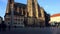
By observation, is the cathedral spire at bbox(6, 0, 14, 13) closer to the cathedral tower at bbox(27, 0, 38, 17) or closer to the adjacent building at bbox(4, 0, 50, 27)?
the adjacent building at bbox(4, 0, 50, 27)

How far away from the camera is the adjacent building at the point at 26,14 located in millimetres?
15508

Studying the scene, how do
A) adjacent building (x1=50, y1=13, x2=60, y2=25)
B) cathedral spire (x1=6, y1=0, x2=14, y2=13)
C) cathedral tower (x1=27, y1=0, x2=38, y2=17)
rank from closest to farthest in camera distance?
cathedral spire (x1=6, y1=0, x2=14, y2=13) → adjacent building (x1=50, y1=13, x2=60, y2=25) → cathedral tower (x1=27, y1=0, x2=38, y2=17)

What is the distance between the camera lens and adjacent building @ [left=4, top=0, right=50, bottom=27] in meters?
15.5

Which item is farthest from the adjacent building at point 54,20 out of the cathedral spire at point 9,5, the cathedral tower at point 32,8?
A: the cathedral spire at point 9,5

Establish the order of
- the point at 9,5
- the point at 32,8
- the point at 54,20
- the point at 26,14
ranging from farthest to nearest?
the point at 54,20
the point at 32,8
the point at 26,14
the point at 9,5

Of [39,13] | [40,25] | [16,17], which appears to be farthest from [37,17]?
[16,17]

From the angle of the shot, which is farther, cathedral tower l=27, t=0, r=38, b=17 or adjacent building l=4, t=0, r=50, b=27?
cathedral tower l=27, t=0, r=38, b=17

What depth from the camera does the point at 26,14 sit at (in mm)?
17562

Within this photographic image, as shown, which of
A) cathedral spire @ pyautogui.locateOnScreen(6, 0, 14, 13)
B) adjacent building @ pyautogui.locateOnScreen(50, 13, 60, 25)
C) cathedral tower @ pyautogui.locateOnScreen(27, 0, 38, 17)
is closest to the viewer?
cathedral spire @ pyautogui.locateOnScreen(6, 0, 14, 13)

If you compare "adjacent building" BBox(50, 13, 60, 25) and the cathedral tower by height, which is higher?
the cathedral tower

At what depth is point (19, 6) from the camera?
1723 centimetres

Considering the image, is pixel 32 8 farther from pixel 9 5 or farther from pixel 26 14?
pixel 9 5

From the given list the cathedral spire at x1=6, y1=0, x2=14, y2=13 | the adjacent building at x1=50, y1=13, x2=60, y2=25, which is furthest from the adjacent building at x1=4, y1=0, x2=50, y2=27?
the adjacent building at x1=50, y1=13, x2=60, y2=25

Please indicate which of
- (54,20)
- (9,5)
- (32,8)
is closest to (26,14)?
(32,8)
